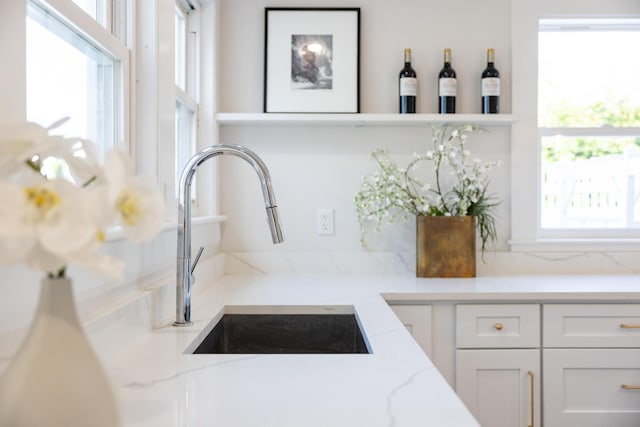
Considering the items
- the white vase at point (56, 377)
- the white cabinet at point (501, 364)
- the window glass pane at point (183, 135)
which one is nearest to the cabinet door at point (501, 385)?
the white cabinet at point (501, 364)

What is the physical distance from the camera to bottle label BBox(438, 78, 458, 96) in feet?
7.75

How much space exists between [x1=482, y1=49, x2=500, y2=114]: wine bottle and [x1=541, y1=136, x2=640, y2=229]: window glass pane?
1.25ft

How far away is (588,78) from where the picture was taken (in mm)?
2625

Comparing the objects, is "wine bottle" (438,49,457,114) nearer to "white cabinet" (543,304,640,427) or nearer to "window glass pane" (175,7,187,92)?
"white cabinet" (543,304,640,427)

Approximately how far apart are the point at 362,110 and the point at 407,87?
230 millimetres

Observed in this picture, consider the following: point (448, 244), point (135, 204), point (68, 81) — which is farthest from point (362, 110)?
point (135, 204)

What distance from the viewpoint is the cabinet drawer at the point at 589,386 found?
6.41ft

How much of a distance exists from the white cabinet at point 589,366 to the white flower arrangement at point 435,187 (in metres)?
0.52

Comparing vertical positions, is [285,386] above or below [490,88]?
below

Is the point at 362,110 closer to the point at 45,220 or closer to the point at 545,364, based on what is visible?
the point at 545,364

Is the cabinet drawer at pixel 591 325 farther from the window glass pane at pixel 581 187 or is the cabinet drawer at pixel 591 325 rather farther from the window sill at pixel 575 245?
the window glass pane at pixel 581 187

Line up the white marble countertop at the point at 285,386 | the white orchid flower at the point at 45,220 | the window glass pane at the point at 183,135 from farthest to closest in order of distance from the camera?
the window glass pane at the point at 183,135 < the white marble countertop at the point at 285,386 < the white orchid flower at the point at 45,220

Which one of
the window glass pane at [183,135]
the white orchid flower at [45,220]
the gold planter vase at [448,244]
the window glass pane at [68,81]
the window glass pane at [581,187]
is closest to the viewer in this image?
the white orchid flower at [45,220]

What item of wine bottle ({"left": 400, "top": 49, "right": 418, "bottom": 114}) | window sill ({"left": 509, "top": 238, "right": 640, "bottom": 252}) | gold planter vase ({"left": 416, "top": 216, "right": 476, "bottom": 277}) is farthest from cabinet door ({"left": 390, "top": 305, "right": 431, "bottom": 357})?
wine bottle ({"left": 400, "top": 49, "right": 418, "bottom": 114})
